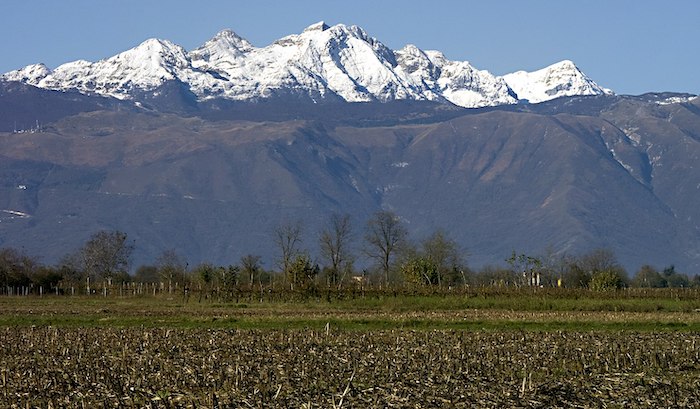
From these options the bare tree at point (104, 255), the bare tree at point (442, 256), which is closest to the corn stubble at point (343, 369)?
the bare tree at point (442, 256)

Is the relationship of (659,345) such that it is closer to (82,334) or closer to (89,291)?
(82,334)

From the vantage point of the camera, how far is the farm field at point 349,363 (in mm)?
27656

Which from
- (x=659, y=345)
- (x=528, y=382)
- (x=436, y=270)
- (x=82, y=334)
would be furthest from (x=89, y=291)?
(x=528, y=382)

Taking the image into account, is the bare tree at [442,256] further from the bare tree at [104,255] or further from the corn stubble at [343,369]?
the corn stubble at [343,369]

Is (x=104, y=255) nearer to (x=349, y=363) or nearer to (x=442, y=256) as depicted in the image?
(x=442, y=256)

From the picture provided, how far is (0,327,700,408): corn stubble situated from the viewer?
2744 centimetres

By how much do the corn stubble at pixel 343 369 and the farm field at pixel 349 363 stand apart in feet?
0.18

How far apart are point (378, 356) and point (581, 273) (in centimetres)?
9468

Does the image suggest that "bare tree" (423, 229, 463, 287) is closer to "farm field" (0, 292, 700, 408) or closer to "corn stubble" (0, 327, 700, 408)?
"farm field" (0, 292, 700, 408)

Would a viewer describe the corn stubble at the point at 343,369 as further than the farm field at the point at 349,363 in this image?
No

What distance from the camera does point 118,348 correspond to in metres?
38.8

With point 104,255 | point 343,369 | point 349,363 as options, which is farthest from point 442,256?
point 343,369

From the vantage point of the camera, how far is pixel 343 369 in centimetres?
3294

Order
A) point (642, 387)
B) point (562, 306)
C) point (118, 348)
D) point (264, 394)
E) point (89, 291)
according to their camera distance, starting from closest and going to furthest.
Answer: point (264, 394) < point (642, 387) < point (118, 348) < point (562, 306) < point (89, 291)
